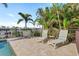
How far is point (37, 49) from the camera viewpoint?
13.9 feet

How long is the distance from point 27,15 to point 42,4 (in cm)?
35

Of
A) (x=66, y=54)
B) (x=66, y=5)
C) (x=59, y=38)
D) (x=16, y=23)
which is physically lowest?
(x=66, y=54)

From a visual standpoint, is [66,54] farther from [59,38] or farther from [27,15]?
[27,15]

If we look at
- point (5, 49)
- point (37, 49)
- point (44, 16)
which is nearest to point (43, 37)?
point (37, 49)

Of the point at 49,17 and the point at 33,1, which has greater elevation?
the point at 33,1

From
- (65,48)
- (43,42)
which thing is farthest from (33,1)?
(65,48)

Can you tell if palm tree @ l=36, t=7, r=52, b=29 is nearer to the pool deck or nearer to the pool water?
the pool deck

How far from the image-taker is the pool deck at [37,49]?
417 centimetres

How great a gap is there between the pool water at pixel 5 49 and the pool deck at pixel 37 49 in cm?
7

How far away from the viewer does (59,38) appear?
4.25 metres

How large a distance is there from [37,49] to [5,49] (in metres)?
0.60

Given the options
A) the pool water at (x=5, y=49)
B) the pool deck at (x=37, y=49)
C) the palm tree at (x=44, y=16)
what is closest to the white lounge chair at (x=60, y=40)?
the pool deck at (x=37, y=49)

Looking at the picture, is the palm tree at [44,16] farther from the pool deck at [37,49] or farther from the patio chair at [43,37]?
the pool deck at [37,49]

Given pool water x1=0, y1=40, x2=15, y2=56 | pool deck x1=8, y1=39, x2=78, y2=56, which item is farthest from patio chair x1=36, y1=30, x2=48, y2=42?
pool water x1=0, y1=40, x2=15, y2=56
